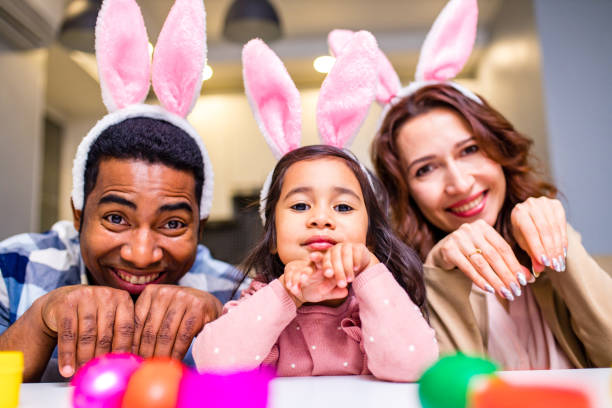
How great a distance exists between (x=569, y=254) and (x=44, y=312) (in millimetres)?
831

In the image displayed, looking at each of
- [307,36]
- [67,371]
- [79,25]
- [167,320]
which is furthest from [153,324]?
[307,36]

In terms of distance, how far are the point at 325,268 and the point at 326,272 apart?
1cm

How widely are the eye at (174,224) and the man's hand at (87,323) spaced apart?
0.63 feet

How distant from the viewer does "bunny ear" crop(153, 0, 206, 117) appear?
3.19 feet

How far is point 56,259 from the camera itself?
108cm

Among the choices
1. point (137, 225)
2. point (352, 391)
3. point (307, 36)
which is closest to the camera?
point (352, 391)

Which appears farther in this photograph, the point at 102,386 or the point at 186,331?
the point at 186,331

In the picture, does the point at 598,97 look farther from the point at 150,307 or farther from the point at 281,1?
the point at 150,307

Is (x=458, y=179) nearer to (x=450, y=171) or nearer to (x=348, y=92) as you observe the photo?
(x=450, y=171)

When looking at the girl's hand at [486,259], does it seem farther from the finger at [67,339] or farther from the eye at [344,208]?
the finger at [67,339]

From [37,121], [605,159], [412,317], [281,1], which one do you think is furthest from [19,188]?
[605,159]

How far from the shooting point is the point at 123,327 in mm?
743

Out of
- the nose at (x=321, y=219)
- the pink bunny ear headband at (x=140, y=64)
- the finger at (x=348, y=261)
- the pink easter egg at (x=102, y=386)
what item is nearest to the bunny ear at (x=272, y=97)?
the pink bunny ear headband at (x=140, y=64)

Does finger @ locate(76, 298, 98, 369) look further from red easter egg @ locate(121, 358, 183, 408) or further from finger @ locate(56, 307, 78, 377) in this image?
red easter egg @ locate(121, 358, 183, 408)
